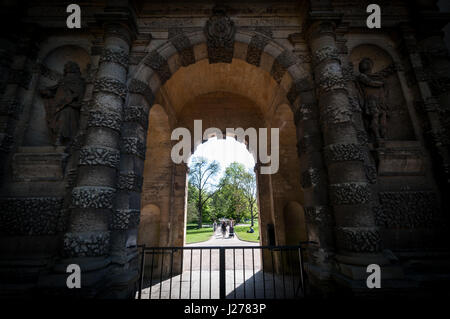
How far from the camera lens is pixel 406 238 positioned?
341cm

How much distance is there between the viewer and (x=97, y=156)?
324 cm

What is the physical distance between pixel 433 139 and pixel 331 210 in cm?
260

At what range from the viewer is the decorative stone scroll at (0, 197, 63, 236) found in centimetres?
330

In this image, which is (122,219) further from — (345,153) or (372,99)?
(372,99)

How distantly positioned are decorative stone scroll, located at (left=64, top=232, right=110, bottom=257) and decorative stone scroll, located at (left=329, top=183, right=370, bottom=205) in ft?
13.5

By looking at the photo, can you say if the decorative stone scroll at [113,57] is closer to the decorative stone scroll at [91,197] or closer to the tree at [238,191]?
the decorative stone scroll at [91,197]

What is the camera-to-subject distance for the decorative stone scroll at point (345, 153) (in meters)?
3.29

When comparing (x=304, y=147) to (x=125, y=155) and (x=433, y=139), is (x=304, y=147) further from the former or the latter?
(x=125, y=155)

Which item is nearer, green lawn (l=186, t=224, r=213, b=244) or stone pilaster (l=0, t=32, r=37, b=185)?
stone pilaster (l=0, t=32, r=37, b=185)

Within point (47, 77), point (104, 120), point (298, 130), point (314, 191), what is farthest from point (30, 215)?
point (298, 130)

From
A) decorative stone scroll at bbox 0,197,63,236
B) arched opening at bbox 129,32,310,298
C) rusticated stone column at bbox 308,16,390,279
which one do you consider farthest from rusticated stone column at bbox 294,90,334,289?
decorative stone scroll at bbox 0,197,63,236

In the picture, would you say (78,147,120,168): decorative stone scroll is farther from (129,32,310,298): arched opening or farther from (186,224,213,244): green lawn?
(186,224,213,244): green lawn

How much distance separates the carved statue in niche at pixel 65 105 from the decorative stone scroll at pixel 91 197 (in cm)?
143

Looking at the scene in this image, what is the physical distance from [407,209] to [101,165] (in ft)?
19.0
